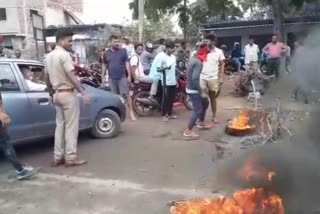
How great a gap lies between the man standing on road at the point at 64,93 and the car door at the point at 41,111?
46cm

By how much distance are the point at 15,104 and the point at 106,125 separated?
203 cm

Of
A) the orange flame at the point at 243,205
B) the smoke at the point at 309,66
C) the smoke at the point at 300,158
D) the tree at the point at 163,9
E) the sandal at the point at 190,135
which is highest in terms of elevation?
the tree at the point at 163,9

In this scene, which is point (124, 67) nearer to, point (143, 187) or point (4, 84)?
point (4, 84)

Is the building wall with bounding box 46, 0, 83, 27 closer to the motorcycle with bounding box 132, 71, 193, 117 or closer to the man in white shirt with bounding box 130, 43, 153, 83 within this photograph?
the man in white shirt with bounding box 130, 43, 153, 83

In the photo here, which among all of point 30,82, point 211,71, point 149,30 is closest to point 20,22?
point 149,30

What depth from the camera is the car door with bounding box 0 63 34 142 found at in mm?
6336

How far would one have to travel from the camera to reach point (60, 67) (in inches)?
238

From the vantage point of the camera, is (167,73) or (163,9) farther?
(163,9)

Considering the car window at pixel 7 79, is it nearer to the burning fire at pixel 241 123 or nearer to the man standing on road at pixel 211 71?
the man standing on road at pixel 211 71

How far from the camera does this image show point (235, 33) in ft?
82.7

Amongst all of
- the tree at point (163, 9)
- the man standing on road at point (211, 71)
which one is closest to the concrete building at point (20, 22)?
the tree at point (163, 9)

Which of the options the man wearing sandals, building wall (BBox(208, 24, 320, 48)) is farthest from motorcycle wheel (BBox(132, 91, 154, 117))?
building wall (BBox(208, 24, 320, 48))

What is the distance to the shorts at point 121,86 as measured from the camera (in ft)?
30.7

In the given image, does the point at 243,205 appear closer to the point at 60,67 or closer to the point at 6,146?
the point at 6,146
